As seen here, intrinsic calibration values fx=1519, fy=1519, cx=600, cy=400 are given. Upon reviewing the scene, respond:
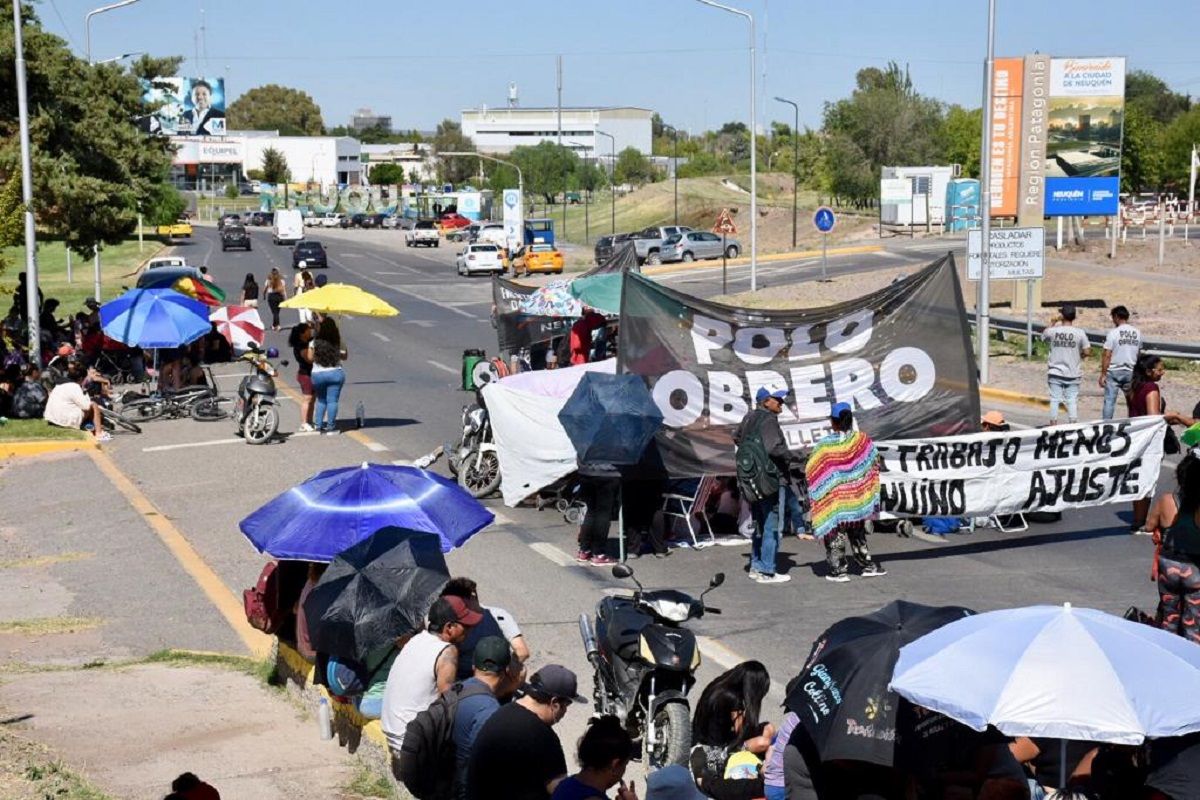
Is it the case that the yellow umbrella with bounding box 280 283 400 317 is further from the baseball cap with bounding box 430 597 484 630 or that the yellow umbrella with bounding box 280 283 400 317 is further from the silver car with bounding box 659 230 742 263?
the silver car with bounding box 659 230 742 263

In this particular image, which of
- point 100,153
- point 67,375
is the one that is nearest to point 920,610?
point 67,375

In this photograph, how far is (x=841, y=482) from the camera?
13305 millimetres

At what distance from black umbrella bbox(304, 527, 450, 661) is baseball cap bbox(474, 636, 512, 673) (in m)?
1.30

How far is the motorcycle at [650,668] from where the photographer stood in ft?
28.4

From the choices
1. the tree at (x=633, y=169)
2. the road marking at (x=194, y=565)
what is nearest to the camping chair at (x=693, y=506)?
the road marking at (x=194, y=565)

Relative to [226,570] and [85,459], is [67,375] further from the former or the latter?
[226,570]

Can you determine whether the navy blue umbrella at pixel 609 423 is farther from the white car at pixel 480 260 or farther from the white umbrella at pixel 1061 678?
the white car at pixel 480 260

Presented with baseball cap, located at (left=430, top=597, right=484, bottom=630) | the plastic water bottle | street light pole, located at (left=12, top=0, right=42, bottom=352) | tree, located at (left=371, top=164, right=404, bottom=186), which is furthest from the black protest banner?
tree, located at (left=371, top=164, right=404, bottom=186)

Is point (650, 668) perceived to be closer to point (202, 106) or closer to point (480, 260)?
point (480, 260)

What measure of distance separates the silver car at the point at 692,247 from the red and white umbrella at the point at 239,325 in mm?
35925

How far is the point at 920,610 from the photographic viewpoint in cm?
731

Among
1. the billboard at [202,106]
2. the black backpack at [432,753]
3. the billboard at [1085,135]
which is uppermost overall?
the billboard at [202,106]

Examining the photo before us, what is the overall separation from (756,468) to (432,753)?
6598mm

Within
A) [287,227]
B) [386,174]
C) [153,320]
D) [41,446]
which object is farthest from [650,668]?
[386,174]
